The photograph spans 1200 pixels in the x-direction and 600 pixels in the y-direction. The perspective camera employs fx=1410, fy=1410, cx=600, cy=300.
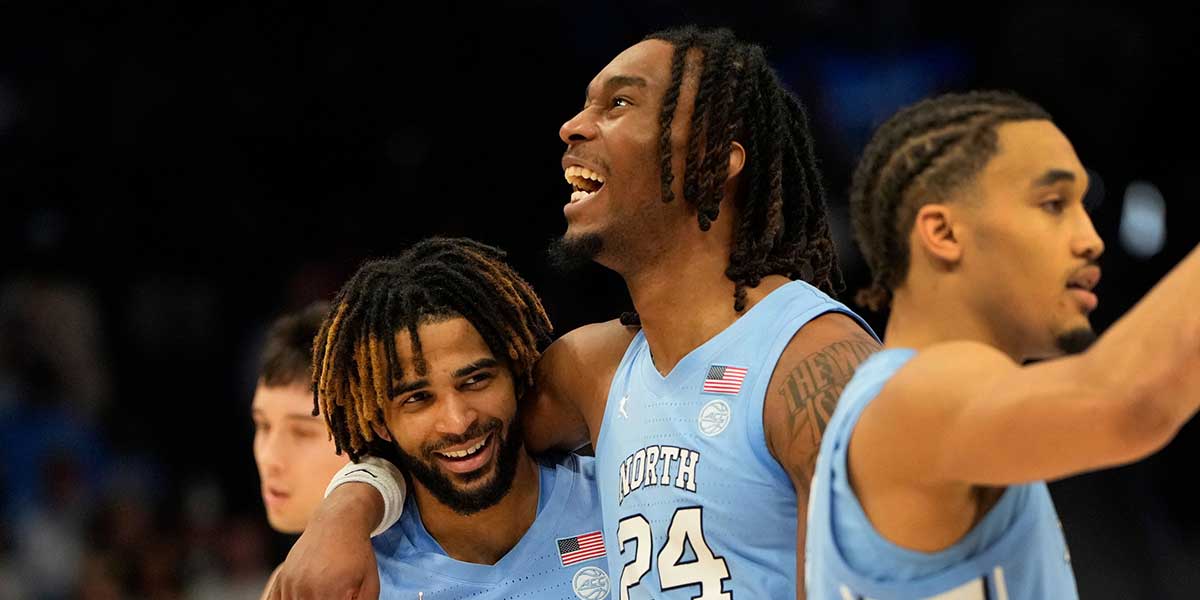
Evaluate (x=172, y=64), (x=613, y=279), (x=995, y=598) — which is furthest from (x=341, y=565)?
(x=172, y=64)

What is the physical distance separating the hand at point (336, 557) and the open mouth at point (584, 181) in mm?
826

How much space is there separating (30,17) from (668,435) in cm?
559

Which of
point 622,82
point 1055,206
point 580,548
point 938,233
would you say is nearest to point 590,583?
point 580,548

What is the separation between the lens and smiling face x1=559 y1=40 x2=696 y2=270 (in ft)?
9.74

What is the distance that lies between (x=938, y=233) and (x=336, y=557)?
153cm

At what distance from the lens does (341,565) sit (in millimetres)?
2918

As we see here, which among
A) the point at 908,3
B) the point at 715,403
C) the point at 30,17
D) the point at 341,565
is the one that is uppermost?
the point at 30,17

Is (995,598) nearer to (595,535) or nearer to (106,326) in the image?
(595,535)

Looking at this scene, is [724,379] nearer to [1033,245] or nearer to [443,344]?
[443,344]

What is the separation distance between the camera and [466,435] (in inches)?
122

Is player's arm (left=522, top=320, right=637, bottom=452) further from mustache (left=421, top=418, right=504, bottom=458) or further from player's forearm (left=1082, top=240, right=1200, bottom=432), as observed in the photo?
player's forearm (left=1082, top=240, right=1200, bottom=432)

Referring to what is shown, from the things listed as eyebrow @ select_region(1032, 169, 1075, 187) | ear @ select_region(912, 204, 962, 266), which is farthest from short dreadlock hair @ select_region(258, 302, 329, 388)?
eyebrow @ select_region(1032, 169, 1075, 187)

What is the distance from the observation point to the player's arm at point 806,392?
2.51 m

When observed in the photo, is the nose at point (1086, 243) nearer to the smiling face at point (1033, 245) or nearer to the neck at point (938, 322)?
the smiling face at point (1033, 245)
